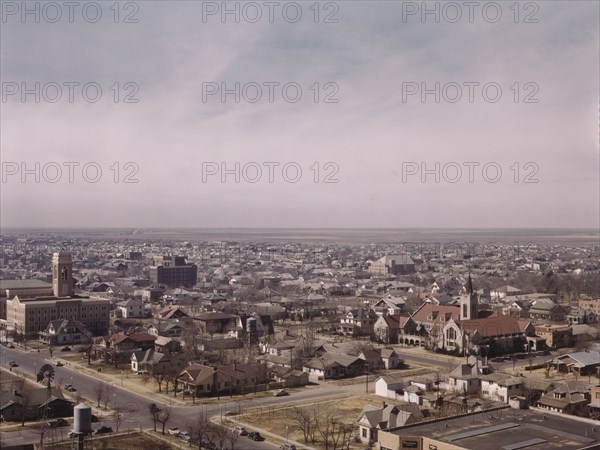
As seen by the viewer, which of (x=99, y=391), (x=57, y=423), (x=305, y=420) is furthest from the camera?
(x=99, y=391)

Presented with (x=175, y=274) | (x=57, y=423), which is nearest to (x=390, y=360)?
(x=57, y=423)

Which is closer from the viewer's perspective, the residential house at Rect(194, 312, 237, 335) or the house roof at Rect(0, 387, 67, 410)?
the house roof at Rect(0, 387, 67, 410)

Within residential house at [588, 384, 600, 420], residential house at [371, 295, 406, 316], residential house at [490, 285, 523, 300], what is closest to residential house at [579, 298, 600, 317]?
residential house at [490, 285, 523, 300]

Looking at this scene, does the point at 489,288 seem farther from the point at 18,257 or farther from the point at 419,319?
the point at 18,257

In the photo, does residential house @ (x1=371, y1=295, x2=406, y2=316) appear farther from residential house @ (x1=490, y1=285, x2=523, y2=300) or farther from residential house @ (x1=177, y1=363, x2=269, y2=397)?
residential house @ (x1=177, y1=363, x2=269, y2=397)

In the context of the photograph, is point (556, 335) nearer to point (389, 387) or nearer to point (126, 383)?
point (389, 387)

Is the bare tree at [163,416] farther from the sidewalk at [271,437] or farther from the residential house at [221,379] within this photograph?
the residential house at [221,379]

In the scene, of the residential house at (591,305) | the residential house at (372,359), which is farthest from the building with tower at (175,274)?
the residential house at (372,359)
